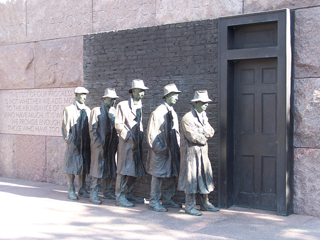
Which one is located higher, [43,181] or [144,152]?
[144,152]

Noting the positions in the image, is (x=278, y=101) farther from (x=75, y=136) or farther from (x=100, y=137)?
(x=75, y=136)

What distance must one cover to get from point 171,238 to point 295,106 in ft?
10.3

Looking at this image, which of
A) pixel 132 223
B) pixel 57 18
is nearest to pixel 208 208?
pixel 132 223

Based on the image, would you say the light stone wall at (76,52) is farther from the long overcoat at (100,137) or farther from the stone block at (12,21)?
the long overcoat at (100,137)

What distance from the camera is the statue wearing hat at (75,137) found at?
27.7 feet

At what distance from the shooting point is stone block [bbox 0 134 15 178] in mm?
11188

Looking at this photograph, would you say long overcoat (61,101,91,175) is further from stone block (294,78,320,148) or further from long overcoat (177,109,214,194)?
stone block (294,78,320,148)

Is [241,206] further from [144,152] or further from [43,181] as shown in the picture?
[43,181]

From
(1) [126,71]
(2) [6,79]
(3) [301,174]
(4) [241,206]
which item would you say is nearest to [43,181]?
(2) [6,79]

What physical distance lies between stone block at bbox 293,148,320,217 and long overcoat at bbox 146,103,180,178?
6.69 feet

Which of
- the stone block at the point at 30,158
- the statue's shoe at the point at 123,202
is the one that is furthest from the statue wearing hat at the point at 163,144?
the stone block at the point at 30,158

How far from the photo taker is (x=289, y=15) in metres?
7.05

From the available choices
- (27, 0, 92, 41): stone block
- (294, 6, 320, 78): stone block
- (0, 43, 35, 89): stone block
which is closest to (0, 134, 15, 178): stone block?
→ (0, 43, 35, 89): stone block

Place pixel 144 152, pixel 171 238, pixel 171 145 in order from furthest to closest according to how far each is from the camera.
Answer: pixel 144 152 < pixel 171 145 < pixel 171 238
